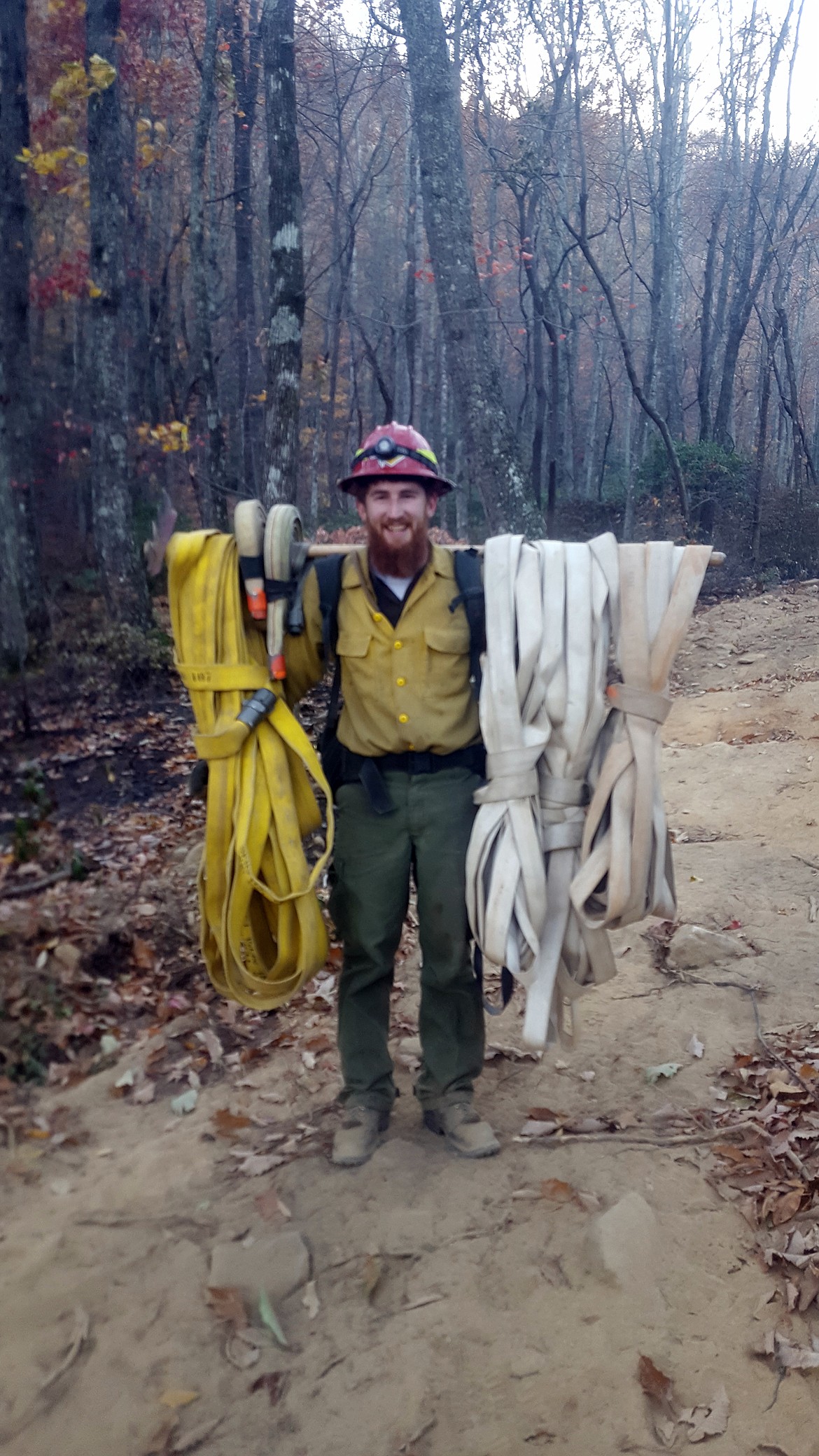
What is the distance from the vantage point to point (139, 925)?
4.66 meters

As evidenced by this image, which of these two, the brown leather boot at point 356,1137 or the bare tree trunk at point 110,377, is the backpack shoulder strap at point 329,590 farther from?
the bare tree trunk at point 110,377

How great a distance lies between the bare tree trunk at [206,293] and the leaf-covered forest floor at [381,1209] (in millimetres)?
7508

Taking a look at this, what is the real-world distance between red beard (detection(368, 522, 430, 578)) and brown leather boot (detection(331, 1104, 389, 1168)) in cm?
178

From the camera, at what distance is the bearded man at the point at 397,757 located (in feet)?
10.00

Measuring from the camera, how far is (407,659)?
10.0 feet

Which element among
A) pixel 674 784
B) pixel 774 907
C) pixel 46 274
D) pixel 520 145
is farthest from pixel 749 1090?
pixel 46 274

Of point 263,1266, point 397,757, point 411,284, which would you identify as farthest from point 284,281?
point 411,284

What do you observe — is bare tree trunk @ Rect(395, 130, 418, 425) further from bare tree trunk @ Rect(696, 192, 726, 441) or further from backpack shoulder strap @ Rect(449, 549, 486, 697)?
backpack shoulder strap @ Rect(449, 549, 486, 697)

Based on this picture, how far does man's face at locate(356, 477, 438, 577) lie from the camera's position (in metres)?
3.01

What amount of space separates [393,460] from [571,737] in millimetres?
978

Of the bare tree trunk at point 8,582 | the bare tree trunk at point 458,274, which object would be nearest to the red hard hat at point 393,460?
the bare tree trunk at point 8,582

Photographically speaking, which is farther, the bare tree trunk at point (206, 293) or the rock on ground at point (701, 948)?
the bare tree trunk at point (206, 293)

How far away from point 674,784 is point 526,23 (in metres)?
19.5

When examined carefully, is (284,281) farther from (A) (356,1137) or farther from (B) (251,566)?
(A) (356,1137)
